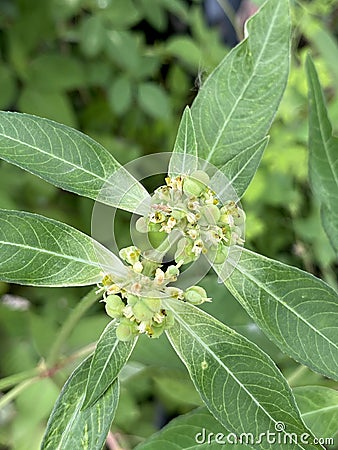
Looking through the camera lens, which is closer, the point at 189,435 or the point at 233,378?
the point at 233,378

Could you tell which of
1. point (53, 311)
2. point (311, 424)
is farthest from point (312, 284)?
point (53, 311)

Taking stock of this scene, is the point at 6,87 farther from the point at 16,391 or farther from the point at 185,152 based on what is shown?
the point at 185,152

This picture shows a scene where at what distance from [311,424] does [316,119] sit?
0.36m

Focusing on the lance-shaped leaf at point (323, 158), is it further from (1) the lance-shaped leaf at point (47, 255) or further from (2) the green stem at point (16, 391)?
(2) the green stem at point (16, 391)

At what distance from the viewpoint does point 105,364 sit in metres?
0.59

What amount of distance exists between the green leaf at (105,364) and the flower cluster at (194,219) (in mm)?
97

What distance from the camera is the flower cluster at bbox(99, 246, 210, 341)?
56cm

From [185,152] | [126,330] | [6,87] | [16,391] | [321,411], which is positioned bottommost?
[321,411]

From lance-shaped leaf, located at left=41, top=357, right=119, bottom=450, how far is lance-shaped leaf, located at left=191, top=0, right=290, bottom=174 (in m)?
0.27

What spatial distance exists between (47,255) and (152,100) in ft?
3.00

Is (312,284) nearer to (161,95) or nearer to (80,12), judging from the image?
(161,95)

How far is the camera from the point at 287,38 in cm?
73

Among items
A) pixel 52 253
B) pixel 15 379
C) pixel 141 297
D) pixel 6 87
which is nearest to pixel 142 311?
pixel 141 297

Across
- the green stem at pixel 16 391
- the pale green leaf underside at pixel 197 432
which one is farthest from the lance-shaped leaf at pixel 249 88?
the green stem at pixel 16 391
